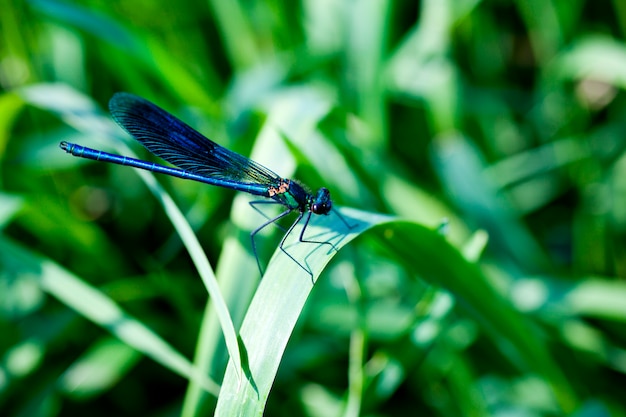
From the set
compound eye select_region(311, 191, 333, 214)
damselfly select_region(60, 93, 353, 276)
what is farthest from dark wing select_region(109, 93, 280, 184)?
compound eye select_region(311, 191, 333, 214)

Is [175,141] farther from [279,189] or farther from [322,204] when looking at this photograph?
[322,204]

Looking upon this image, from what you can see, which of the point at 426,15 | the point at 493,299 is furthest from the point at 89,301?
the point at 426,15

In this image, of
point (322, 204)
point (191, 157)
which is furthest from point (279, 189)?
point (191, 157)

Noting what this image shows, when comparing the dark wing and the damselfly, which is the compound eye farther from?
the dark wing

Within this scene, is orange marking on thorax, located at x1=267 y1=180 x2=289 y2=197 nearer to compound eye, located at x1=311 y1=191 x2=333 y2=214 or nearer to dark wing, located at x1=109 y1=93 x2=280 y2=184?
dark wing, located at x1=109 y1=93 x2=280 y2=184


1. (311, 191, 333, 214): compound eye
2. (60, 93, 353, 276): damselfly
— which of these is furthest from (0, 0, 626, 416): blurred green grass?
(311, 191, 333, 214): compound eye

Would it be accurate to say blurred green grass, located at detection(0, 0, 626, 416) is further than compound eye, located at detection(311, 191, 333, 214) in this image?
Yes

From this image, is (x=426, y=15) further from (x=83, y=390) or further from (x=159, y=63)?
(x=83, y=390)
